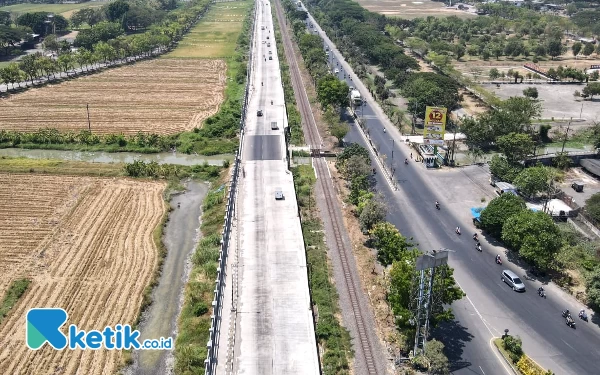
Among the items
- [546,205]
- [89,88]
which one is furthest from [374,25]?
[546,205]

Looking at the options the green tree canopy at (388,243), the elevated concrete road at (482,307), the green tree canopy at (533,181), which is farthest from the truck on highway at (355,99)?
the green tree canopy at (388,243)

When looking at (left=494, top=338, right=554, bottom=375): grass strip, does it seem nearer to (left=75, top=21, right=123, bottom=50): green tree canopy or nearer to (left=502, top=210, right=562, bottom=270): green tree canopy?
(left=502, top=210, right=562, bottom=270): green tree canopy

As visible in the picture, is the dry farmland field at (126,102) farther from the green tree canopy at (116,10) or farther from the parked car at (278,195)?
the green tree canopy at (116,10)

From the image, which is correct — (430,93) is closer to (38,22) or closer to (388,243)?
(388,243)

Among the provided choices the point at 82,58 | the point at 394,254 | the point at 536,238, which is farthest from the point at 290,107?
the point at 82,58

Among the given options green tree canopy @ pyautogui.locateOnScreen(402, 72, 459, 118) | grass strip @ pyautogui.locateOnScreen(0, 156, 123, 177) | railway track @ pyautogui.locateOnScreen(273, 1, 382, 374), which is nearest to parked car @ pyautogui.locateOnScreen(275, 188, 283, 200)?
railway track @ pyautogui.locateOnScreen(273, 1, 382, 374)
